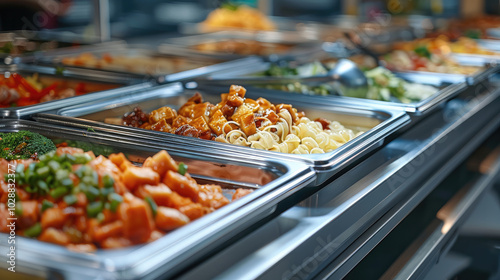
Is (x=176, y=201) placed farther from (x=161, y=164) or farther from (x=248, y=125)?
(x=248, y=125)

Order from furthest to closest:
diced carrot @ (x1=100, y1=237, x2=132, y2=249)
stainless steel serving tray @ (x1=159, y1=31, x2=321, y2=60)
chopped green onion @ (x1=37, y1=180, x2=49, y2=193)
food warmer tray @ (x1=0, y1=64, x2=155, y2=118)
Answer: stainless steel serving tray @ (x1=159, y1=31, x2=321, y2=60)
food warmer tray @ (x1=0, y1=64, x2=155, y2=118)
chopped green onion @ (x1=37, y1=180, x2=49, y2=193)
diced carrot @ (x1=100, y1=237, x2=132, y2=249)

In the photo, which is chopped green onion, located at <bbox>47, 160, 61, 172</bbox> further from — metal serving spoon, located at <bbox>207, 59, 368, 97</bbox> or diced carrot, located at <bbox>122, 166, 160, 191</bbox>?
metal serving spoon, located at <bbox>207, 59, 368, 97</bbox>

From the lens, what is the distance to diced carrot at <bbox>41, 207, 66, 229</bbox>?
3.55 feet

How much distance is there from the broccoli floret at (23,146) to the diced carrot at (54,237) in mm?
513

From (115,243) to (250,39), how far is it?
3.75 meters

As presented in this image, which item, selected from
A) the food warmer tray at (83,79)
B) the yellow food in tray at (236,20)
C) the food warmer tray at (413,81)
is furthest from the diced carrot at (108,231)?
the yellow food in tray at (236,20)

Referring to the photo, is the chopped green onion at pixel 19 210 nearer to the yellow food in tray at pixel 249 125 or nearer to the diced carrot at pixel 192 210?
the diced carrot at pixel 192 210

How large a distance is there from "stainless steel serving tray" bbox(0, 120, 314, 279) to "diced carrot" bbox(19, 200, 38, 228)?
0.07m

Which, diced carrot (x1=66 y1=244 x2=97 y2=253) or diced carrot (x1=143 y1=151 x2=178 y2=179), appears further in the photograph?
diced carrot (x1=143 y1=151 x2=178 y2=179)

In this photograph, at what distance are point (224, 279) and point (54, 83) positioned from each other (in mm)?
1948

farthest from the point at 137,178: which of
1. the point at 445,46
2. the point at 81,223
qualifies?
the point at 445,46

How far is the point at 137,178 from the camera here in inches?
47.1

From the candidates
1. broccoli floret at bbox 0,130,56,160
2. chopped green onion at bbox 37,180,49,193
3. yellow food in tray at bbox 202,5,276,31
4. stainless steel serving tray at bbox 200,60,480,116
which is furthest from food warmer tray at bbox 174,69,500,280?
yellow food in tray at bbox 202,5,276,31

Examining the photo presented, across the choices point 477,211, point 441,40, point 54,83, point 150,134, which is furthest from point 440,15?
point 150,134
